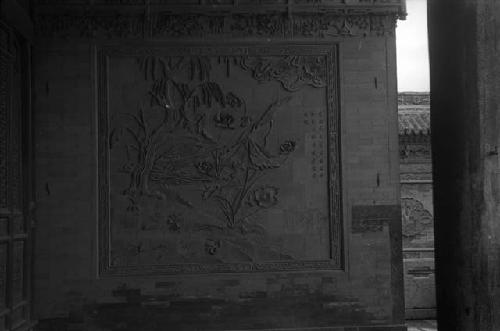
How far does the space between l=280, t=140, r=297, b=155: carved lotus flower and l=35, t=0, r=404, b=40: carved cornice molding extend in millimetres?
1555

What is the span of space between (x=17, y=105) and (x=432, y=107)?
20.0 ft

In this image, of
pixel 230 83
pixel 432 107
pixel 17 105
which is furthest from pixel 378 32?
pixel 432 107

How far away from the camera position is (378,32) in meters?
9.35

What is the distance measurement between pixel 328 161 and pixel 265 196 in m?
1.06

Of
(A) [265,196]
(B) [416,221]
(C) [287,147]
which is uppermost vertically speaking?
(C) [287,147]

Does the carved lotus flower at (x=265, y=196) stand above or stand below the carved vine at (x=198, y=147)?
below

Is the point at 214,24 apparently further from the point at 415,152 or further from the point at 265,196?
Result: the point at 415,152

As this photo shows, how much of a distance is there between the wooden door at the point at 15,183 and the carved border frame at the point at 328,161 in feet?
3.22

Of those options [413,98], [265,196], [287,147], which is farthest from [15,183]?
Result: [413,98]

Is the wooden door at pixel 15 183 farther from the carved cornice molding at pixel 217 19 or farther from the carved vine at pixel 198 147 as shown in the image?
the carved vine at pixel 198 147

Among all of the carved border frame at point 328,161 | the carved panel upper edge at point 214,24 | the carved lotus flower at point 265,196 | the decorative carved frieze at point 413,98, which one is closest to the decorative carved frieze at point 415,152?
the decorative carved frieze at point 413,98

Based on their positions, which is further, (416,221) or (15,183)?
(416,221)

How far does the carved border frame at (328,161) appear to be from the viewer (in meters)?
8.87

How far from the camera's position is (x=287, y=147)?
9195 mm
